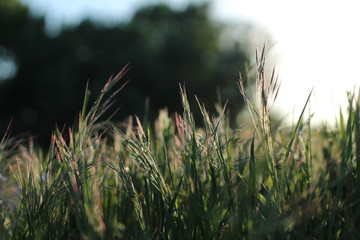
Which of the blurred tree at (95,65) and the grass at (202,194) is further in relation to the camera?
the blurred tree at (95,65)

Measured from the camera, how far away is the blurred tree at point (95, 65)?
69.3 feet

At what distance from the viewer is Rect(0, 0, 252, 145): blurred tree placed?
21.1m

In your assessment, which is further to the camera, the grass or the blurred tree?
the blurred tree

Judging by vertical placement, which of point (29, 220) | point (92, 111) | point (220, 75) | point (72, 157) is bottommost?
point (29, 220)

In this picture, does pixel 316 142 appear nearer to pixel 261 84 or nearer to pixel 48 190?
pixel 261 84

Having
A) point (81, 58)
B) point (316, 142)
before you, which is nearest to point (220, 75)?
point (81, 58)

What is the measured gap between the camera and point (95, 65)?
23094 millimetres

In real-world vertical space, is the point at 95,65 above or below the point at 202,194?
above

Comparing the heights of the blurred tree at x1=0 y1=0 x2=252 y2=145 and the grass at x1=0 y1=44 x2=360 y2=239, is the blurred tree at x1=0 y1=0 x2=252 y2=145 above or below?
above

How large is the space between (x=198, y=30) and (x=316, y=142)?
25407mm

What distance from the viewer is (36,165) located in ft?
6.28

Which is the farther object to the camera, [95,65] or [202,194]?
[95,65]

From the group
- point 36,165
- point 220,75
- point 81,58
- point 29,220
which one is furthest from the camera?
point 220,75

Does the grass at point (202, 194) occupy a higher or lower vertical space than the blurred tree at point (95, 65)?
lower
